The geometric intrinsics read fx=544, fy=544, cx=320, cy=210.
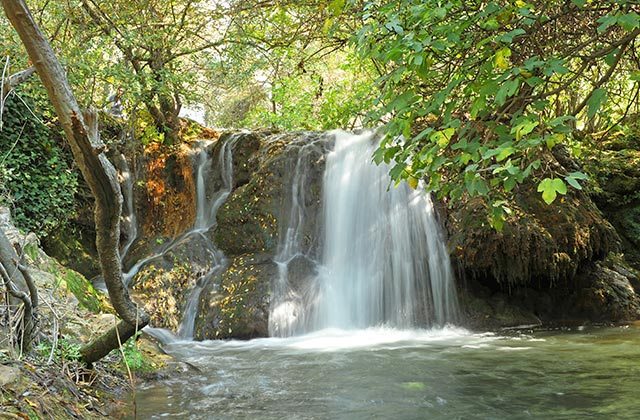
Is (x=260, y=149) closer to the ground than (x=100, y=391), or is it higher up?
higher up

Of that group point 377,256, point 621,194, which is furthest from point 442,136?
point 621,194

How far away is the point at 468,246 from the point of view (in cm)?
879

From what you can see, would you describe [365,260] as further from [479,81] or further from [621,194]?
[479,81]

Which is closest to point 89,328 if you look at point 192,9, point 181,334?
point 181,334

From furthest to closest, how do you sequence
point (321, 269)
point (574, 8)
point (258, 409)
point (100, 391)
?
point (321, 269)
point (258, 409)
point (100, 391)
point (574, 8)

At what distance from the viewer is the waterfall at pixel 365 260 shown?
884 centimetres

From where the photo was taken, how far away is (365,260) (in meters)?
9.57

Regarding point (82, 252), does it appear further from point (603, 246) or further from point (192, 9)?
point (603, 246)

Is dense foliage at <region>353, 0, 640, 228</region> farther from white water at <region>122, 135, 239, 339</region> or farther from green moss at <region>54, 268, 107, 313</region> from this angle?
white water at <region>122, 135, 239, 339</region>

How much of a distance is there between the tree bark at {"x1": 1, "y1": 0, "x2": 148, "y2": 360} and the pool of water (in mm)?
1784

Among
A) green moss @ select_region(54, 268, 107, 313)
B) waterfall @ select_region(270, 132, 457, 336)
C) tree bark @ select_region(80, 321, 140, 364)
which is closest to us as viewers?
tree bark @ select_region(80, 321, 140, 364)

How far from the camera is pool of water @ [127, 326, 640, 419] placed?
432 centimetres

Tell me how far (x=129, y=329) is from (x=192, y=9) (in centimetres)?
846

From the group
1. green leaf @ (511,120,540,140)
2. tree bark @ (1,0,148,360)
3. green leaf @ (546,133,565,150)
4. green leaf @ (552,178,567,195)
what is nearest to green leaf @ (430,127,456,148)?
green leaf @ (511,120,540,140)
